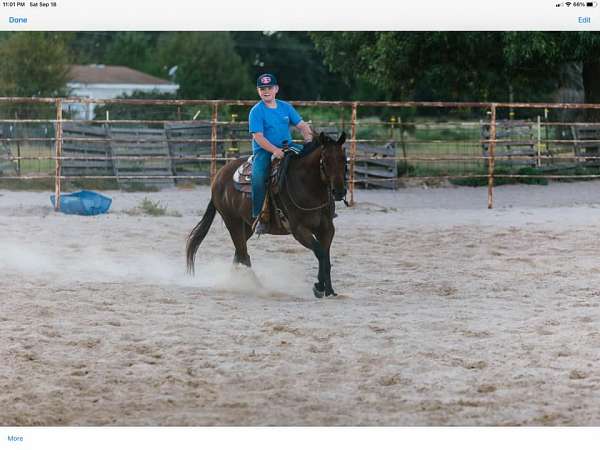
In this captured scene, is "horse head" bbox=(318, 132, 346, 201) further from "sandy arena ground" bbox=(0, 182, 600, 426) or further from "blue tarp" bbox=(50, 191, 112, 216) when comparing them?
"blue tarp" bbox=(50, 191, 112, 216)

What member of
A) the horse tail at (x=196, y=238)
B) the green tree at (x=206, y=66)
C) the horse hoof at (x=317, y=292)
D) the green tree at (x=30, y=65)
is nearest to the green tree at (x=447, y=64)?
the green tree at (x=30, y=65)

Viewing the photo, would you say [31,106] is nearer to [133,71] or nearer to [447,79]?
[447,79]

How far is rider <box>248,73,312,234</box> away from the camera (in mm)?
8781

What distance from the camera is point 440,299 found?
28.7 feet

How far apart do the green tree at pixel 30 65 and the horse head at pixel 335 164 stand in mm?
22393

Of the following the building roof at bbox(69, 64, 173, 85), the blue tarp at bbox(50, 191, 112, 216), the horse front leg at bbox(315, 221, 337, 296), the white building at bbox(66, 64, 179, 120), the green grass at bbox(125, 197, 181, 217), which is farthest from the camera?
the building roof at bbox(69, 64, 173, 85)

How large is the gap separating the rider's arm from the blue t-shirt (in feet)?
0.15

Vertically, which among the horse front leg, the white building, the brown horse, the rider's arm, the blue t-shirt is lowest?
the horse front leg

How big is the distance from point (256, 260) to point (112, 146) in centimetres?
1036

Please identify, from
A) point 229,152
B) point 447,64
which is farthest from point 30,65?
point 447,64

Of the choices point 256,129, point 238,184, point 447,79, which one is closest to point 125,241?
point 238,184

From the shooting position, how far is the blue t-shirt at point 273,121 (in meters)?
8.82

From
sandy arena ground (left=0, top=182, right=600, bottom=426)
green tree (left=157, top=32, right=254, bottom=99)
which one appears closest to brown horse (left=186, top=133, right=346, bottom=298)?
sandy arena ground (left=0, top=182, right=600, bottom=426)

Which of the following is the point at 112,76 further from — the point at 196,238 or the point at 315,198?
the point at 315,198
